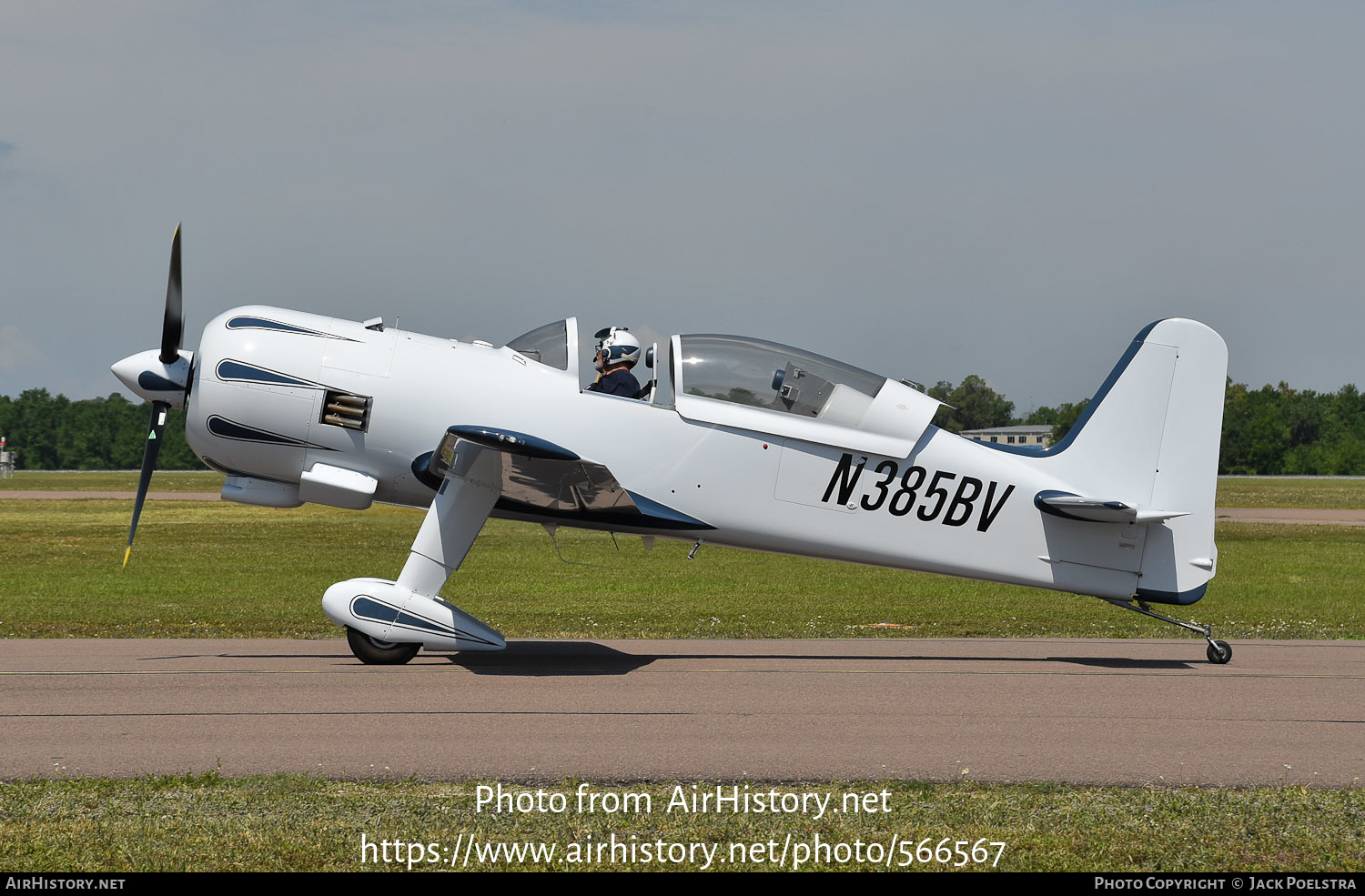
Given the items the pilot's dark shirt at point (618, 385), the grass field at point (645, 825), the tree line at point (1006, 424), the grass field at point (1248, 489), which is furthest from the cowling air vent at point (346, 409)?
the tree line at point (1006, 424)

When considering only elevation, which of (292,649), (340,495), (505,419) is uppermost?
(505,419)

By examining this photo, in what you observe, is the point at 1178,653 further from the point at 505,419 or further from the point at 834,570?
the point at 834,570

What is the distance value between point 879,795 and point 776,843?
3.29 ft

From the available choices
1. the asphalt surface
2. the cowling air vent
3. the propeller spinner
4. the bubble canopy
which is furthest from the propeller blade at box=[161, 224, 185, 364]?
the bubble canopy

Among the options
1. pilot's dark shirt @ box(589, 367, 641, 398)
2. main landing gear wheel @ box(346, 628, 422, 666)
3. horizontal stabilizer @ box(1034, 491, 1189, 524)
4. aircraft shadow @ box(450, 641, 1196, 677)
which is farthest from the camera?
horizontal stabilizer @ box(1034, 491, 1189, 524)

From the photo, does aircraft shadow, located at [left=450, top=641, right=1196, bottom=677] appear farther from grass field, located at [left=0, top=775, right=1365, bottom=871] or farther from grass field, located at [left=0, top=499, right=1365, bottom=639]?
grass field, located at [left=0, top=775, right=1365, bottom=871]

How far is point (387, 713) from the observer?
8102mm

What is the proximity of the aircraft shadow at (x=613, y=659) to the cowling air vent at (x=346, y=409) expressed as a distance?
2294 mm

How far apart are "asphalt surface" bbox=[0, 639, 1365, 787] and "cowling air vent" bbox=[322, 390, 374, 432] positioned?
2.09 meters

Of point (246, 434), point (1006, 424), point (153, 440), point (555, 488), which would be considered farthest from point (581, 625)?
point (1006, 424)

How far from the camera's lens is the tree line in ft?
368

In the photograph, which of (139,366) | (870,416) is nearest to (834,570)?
(870,416)

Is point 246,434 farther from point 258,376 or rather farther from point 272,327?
point 272,327

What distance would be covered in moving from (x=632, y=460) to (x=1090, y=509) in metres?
4.14
